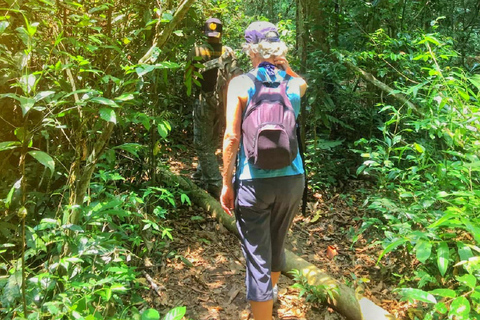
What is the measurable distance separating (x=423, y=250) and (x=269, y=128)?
111 cm

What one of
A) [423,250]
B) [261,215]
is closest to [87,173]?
[261,215]

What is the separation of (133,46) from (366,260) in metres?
3.21

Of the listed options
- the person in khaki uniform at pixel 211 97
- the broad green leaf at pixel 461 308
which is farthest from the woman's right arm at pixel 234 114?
the person in khaki uniform at pixel 211 97

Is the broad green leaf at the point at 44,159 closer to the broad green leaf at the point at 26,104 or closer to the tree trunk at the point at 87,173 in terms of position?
the broad green leaf at the point at 26,104

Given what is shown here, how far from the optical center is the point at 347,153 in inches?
226

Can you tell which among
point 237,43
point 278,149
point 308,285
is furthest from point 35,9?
point 237,43

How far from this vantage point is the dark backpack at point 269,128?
231 centimetres

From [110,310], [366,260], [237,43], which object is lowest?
[366,260]

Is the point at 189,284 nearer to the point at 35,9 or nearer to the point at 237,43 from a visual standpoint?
the point at 35,9

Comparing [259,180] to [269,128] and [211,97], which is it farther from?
[211,97]

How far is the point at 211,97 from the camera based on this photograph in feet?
16.1

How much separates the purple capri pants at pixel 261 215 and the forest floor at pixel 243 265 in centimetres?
78

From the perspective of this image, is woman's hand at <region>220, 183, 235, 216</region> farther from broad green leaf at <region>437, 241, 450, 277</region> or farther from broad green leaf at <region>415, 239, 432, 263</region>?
broad green leaf at <region>437, 241, 450, 277</region>

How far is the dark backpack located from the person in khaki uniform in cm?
230
